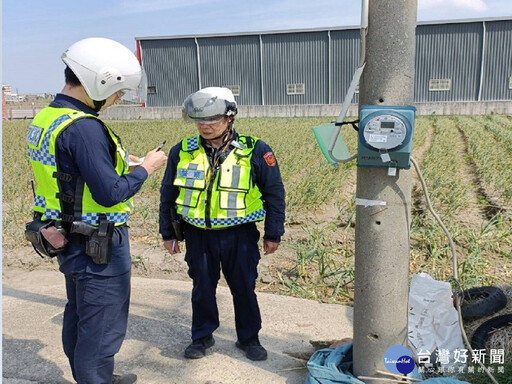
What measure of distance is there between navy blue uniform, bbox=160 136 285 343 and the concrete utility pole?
2.63ft

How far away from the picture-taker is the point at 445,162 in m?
9.53

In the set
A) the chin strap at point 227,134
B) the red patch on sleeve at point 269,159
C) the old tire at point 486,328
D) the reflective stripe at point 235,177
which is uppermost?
the chin strap at point 227,134

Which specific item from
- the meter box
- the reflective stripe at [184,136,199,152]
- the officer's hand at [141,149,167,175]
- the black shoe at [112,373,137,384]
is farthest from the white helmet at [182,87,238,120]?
the black shoe at [112,373,137,384]

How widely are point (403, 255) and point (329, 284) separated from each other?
6.71 ft

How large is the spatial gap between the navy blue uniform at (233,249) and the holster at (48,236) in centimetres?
A: 90

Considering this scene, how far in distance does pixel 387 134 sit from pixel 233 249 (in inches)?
52.2

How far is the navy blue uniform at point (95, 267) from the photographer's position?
2.28m

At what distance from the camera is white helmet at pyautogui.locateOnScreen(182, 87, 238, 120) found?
9.66 feet

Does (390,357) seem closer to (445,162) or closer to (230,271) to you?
(230,271)

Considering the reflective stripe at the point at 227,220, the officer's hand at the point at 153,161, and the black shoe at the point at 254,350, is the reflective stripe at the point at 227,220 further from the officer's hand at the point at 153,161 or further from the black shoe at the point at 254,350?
the black shoe at the point at 254,350

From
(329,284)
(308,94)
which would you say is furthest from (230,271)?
(308,94)

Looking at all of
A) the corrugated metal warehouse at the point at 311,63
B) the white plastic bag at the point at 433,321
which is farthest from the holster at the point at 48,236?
the corrugated metal warehouse at the point at 311,63

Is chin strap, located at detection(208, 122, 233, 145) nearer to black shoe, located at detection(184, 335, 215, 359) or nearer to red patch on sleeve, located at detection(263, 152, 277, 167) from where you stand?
red patch on sleeve, located at detection(263, 152, 277, 167)

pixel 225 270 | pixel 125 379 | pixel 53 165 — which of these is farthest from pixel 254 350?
pixel 53 165
